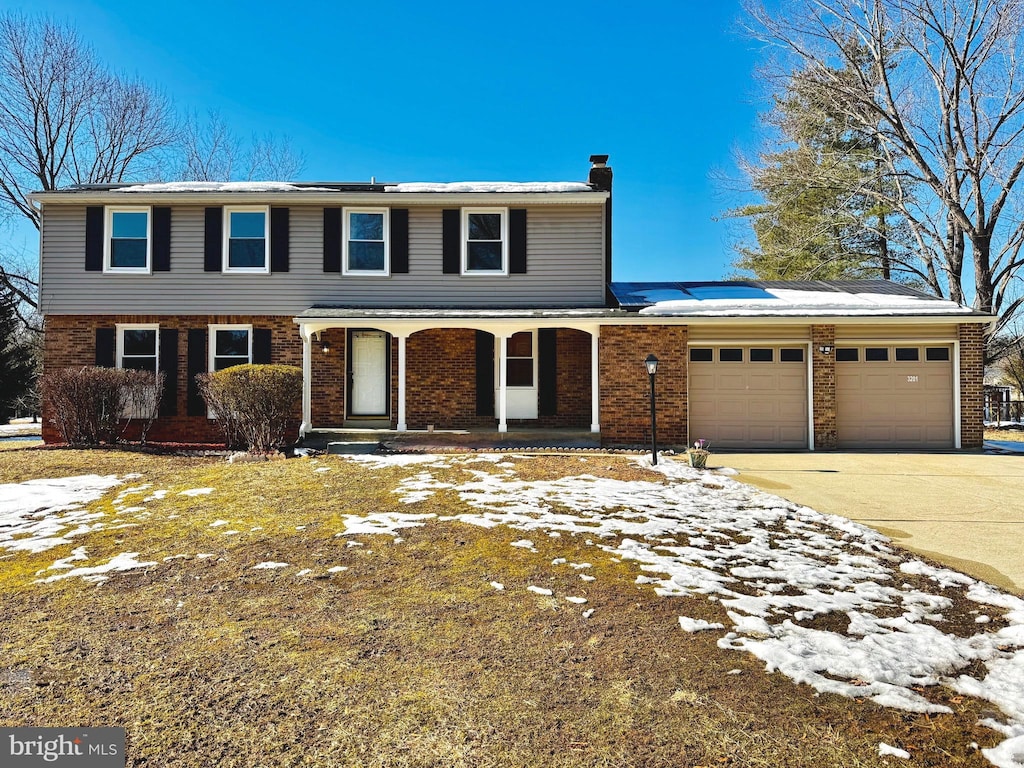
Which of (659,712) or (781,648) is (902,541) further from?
(659,712)

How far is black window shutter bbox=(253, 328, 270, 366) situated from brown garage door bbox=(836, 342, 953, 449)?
11.8 metres

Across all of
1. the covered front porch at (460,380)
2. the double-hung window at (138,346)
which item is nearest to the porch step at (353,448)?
the covered front porch at (460,380)

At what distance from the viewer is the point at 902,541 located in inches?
186

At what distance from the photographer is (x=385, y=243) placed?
12445 millimetres

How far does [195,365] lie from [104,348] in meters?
2.02

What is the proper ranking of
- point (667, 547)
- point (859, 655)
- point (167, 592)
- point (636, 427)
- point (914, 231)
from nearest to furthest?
point (859, 655)
point (167, 592)
point (667, 547)
point (636, 427)
point (914, 231)

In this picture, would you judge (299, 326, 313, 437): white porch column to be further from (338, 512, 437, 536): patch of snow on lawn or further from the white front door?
(338, 512, 437, 536): patch of snow on lawn

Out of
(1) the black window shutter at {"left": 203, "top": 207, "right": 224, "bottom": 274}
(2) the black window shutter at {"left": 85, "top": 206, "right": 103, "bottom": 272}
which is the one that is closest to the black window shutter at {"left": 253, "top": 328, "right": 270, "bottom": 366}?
(1) the black window shutter at {"left": 203, "top": 207, "right": 224, "bottom": 274}

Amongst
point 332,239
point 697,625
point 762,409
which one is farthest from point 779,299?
point 697,625

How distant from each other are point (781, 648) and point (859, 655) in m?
0.36

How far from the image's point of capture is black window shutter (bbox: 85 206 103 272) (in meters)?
12.1

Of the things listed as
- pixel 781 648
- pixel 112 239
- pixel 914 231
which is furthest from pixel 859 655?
pixel 914 231

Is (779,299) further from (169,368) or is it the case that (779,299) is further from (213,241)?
(169,368)

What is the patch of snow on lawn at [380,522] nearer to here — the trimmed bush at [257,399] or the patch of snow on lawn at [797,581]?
the patch of snow on lawn at [797,581]
